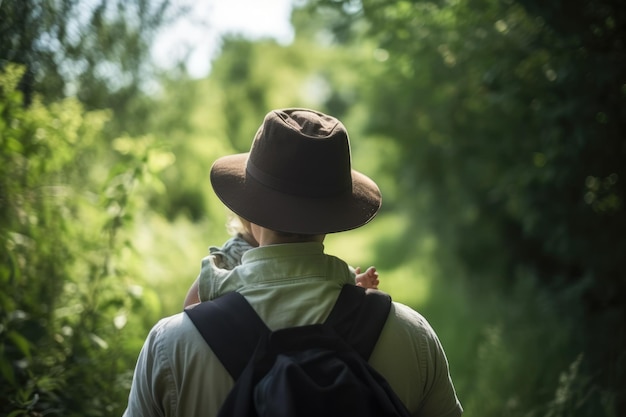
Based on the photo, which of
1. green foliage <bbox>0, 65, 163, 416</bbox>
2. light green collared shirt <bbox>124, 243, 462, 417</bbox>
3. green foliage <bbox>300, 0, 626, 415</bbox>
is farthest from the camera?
green foliage <bbox>300, 0, 626, 415</bbox>

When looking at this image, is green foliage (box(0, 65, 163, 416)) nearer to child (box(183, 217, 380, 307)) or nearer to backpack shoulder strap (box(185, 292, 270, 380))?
child (box(183, 217, 380, 307))

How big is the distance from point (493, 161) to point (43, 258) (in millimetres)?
3488

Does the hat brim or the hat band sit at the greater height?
the hat band

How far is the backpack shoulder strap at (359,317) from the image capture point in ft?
5.85

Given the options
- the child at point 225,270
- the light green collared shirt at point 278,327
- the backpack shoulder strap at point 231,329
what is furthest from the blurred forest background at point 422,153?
the backpack shoulder strap at point 231,329

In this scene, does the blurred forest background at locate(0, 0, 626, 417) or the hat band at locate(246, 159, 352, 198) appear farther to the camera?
the blurred forest background at locate(0, 0, 626, 417)

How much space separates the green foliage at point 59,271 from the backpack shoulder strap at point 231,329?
141 centimetres

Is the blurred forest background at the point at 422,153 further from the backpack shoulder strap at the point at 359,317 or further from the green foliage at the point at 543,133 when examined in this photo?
the backpack shoulder strap at the point at 359,317

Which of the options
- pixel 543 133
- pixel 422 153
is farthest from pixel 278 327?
pixel 422 153

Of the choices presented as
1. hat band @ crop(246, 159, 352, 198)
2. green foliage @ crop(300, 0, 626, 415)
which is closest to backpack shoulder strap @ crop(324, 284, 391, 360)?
hat band @ crop(246, 159, 352, 198)

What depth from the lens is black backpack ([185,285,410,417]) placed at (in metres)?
1.62

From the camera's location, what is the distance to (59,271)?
3.61 metres

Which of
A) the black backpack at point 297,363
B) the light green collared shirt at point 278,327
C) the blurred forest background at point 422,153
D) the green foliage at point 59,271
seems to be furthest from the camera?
the blurred forest background at point 422,153

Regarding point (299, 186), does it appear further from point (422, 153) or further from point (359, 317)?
point (422, 153)
